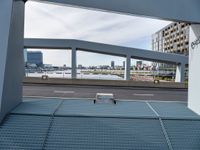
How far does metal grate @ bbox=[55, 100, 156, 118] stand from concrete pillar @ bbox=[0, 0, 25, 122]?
1215 millimetres

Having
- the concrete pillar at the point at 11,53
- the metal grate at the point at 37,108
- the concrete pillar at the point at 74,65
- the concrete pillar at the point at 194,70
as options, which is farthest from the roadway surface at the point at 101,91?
the concrete pillar at the point at 11,53

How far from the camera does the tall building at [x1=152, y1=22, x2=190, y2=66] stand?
325 feet

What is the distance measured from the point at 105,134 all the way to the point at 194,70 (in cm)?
313

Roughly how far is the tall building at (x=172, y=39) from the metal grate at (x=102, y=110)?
297 feet

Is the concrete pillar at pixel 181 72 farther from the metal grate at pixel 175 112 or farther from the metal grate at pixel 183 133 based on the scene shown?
the metal grate at pixel 183 133

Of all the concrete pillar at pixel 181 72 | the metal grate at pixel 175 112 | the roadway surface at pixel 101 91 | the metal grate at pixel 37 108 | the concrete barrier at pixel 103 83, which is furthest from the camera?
the concrete pillar at pixel 181 72

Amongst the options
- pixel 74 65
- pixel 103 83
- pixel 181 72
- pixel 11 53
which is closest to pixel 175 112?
pixel 11 53

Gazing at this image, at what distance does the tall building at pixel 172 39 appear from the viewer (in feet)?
325

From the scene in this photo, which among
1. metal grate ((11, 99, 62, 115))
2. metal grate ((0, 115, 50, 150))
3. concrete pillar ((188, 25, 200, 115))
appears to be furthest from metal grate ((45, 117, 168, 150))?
concrete pillar ((188, 25, 200, 115))

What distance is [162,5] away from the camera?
21.3 ft

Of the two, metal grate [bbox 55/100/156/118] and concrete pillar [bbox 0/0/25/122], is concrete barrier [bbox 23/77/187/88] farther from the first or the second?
concrete pillar [bbox 0/0/25/122]

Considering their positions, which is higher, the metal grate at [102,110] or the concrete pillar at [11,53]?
the concrete pillar at [11,53]

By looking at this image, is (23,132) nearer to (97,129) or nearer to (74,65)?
(97,129)

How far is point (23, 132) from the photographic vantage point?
17.9 feet
